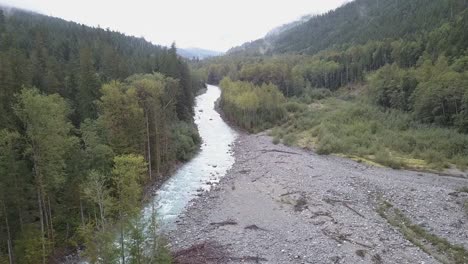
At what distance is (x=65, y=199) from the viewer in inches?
1056

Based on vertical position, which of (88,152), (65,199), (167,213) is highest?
(88,152)

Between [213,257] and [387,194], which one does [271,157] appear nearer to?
[387,194]

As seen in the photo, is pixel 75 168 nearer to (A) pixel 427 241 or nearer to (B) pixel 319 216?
(B) pixel 319 216

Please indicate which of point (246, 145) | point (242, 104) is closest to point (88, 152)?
point (246, 145)

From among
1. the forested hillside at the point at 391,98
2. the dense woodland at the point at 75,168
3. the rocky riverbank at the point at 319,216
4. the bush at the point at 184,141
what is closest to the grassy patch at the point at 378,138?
the forested hillside at the point at 391,98

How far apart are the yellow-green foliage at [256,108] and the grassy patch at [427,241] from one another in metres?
48.2

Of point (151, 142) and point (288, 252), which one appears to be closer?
point (288, 252)

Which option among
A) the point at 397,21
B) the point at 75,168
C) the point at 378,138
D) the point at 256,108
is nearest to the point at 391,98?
the point at 378,138

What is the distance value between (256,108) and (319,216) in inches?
1951

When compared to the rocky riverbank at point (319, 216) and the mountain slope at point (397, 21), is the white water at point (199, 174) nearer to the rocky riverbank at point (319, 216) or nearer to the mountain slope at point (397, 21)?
the rocky riverbank at point (319, 216)

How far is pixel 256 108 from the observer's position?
8006cm

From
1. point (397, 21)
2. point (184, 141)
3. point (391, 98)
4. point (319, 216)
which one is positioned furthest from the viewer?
point (397, 21)

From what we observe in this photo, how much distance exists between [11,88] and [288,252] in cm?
2939

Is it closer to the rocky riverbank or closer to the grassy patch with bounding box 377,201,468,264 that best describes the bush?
the rocky riverbank
